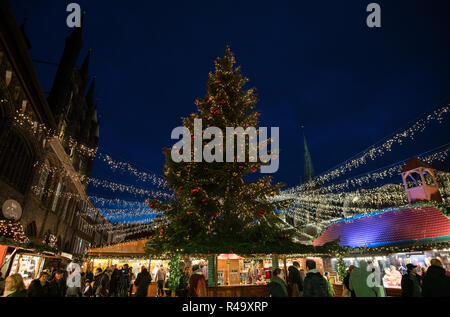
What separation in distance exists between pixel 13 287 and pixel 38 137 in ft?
51.8

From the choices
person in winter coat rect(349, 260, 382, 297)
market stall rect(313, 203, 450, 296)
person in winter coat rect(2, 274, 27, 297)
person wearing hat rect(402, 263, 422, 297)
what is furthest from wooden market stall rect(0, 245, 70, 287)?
market stall rect(313, 203, 450, 296)

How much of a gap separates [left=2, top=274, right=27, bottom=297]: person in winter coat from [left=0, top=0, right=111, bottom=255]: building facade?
360 inches

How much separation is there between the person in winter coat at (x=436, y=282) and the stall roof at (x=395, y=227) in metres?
9.33

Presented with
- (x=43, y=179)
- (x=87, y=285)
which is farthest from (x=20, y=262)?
(x=43, y=179)

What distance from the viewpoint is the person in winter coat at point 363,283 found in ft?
16.4

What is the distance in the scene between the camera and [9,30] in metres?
11.3

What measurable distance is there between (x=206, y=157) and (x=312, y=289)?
7529mm

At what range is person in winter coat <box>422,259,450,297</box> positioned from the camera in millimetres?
4320

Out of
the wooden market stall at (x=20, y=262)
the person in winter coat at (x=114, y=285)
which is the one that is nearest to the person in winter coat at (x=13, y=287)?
the person in winter coat at (x=114, y=285)

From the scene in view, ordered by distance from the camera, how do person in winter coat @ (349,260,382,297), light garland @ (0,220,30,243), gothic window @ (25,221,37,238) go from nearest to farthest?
person in winter coat @ (349,260,382,297) → light garland @ (0,220,30,243) → gothic window @ (25,221,37,238)

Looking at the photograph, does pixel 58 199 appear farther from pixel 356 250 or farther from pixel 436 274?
pixel 436 274

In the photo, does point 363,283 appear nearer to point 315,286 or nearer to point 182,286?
point 315,286

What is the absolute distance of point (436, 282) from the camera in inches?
173

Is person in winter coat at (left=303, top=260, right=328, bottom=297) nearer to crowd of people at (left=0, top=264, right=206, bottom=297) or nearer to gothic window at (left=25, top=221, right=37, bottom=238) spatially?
crowd of people at (left=0, top=264, right=206, bottom=297)
